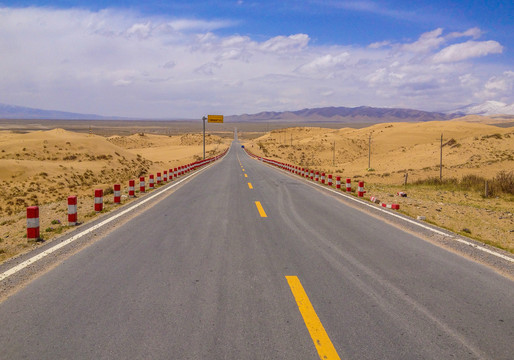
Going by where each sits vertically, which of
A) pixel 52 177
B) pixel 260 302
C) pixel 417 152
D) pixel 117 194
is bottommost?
pixel 52 177

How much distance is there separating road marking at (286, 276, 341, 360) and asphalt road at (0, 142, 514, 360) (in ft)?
0.05

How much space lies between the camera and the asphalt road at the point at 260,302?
11.9 ft

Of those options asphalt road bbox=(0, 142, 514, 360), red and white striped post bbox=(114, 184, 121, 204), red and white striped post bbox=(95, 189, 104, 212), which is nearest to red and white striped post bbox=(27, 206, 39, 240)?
asphalt road bbox=(0, 142, 514, 360)

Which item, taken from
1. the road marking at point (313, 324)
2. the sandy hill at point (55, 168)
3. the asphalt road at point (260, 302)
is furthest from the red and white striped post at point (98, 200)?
the road marking at point (313, 324)

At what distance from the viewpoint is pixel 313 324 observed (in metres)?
4.05

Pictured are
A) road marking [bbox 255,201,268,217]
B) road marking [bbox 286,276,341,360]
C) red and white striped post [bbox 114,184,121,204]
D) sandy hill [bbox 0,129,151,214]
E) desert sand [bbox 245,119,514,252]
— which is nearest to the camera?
road marking [bbox 286,276,341,360]

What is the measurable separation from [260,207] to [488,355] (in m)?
8.70

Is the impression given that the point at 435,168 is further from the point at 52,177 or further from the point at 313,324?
the point at 313,324

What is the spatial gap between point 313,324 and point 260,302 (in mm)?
812

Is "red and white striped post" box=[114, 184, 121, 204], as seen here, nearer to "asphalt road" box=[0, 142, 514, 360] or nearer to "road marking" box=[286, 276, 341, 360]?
"asphalt road" box=[0, 142, 514, 360]

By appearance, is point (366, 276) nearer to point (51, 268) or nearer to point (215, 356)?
point (215, 356)

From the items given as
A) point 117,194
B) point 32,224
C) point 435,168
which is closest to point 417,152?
point 435,168

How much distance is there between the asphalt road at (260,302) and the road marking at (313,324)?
0.05 feet

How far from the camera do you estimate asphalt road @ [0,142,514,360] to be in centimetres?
362
